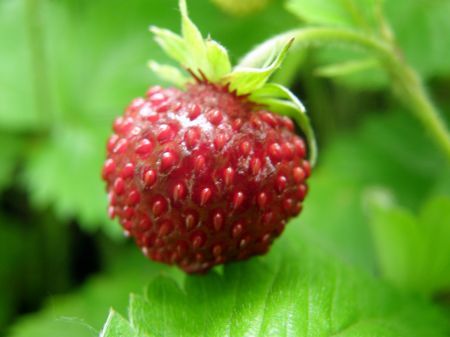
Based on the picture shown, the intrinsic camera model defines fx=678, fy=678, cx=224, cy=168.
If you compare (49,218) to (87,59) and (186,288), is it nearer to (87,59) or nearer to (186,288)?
(87,59)

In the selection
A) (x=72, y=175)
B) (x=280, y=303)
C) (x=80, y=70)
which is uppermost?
(x=80, y=70)

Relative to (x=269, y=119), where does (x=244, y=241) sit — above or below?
below

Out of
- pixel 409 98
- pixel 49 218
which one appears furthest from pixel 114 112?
pixel 409 98

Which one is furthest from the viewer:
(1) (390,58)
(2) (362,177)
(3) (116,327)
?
(2) (362,177)

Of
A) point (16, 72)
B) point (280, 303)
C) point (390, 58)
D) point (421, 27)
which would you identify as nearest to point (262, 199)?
point (280, 303)

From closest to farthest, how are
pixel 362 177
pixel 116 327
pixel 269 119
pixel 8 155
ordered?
pixel 116 327
pixel 269 119
pixel 362 177
pixel 8 155

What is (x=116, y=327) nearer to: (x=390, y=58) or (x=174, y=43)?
(x=174, y=43)

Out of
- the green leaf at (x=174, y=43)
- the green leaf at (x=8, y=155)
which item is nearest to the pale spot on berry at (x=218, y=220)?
the green leaf at (x=174, y=43)
